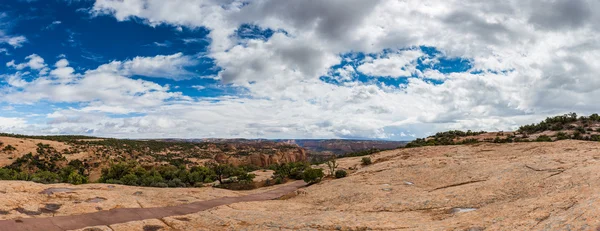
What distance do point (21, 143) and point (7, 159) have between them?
10.7 m

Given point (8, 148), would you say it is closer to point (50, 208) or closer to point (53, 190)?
point (53, 190)

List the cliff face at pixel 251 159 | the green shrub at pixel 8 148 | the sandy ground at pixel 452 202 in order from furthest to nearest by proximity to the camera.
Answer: the cliff face at pixel 251 159 < the green shrub at pixel 8 148 < the sandy ground at pixel 452 202

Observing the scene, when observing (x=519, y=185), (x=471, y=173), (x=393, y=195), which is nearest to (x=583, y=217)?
(x=519, y=185)

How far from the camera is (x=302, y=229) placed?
1257cm

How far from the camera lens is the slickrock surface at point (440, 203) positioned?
8.87 metres

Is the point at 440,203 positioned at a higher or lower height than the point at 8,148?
lower

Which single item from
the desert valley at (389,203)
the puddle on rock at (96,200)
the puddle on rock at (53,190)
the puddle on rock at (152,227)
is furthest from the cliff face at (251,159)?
the puddle on rock at (152,227)

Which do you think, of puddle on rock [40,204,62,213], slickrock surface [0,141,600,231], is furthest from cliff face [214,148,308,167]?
puddle on rock [40,204,62,213]

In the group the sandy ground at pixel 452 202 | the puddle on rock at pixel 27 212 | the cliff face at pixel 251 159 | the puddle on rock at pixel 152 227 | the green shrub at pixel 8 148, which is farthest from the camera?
the cliff face at pixel 251 159

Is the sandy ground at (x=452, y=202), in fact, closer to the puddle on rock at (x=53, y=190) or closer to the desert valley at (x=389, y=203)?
the desert valley at (x=389, y=203)

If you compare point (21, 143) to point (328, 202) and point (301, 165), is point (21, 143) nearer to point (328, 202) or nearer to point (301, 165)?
point (301, 165)

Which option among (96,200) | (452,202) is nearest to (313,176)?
(96,200)

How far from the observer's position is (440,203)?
14016 mm

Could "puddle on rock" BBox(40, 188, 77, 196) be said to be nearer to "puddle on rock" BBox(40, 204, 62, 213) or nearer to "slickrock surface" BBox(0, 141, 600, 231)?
"slickrock surface" BBox(0, 141, 600, 231)
